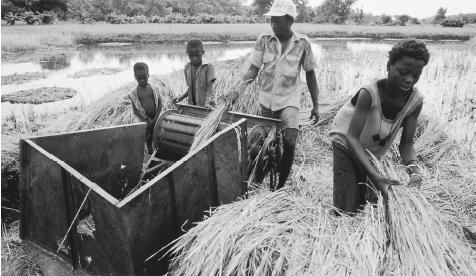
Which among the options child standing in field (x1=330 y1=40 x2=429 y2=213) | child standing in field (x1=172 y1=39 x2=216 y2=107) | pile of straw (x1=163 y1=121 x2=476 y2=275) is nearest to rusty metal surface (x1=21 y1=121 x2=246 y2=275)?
pile of straw (x1=163 y1=121 x2=476 y2=275)

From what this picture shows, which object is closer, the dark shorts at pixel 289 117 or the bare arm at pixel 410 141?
the bare arm at pixel 410 141

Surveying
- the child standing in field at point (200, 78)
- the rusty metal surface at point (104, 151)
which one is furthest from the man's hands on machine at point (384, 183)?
the child standing in field at point (200, 78)

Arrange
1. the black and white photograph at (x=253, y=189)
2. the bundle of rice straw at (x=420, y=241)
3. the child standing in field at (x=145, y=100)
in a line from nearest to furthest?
the bundle of rice straw at (x=420, y=241), the black and white photograph at (x=253, y=189), the child standing in field at (x=145, y=100)

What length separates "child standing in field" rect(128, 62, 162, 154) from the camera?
12.9 ft

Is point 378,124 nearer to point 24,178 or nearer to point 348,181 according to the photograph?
point 348,181

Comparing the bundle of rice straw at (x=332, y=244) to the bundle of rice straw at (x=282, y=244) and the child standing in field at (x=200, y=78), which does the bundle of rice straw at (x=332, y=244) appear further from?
the child standing in field at (x=200, y=78)

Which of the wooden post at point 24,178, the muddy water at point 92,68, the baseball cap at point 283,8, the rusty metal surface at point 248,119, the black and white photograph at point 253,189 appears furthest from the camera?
the muddy water at point 92,68

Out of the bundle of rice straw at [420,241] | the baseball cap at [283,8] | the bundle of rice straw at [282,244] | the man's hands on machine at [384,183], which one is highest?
the baseball cap at [283,8]

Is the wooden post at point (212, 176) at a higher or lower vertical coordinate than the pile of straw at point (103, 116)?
higher

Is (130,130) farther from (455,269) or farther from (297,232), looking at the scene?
(455,269)

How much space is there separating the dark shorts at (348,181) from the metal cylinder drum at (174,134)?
1277 millimetres

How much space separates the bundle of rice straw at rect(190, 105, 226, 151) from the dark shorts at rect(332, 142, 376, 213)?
3.13 feet

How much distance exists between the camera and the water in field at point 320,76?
7137 mm

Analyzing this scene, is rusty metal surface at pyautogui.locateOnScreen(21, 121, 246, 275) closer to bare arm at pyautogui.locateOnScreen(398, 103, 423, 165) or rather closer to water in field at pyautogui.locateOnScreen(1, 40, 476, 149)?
bare arm at pyautogui.locateOnScreen(398, 103, 423, 165)
